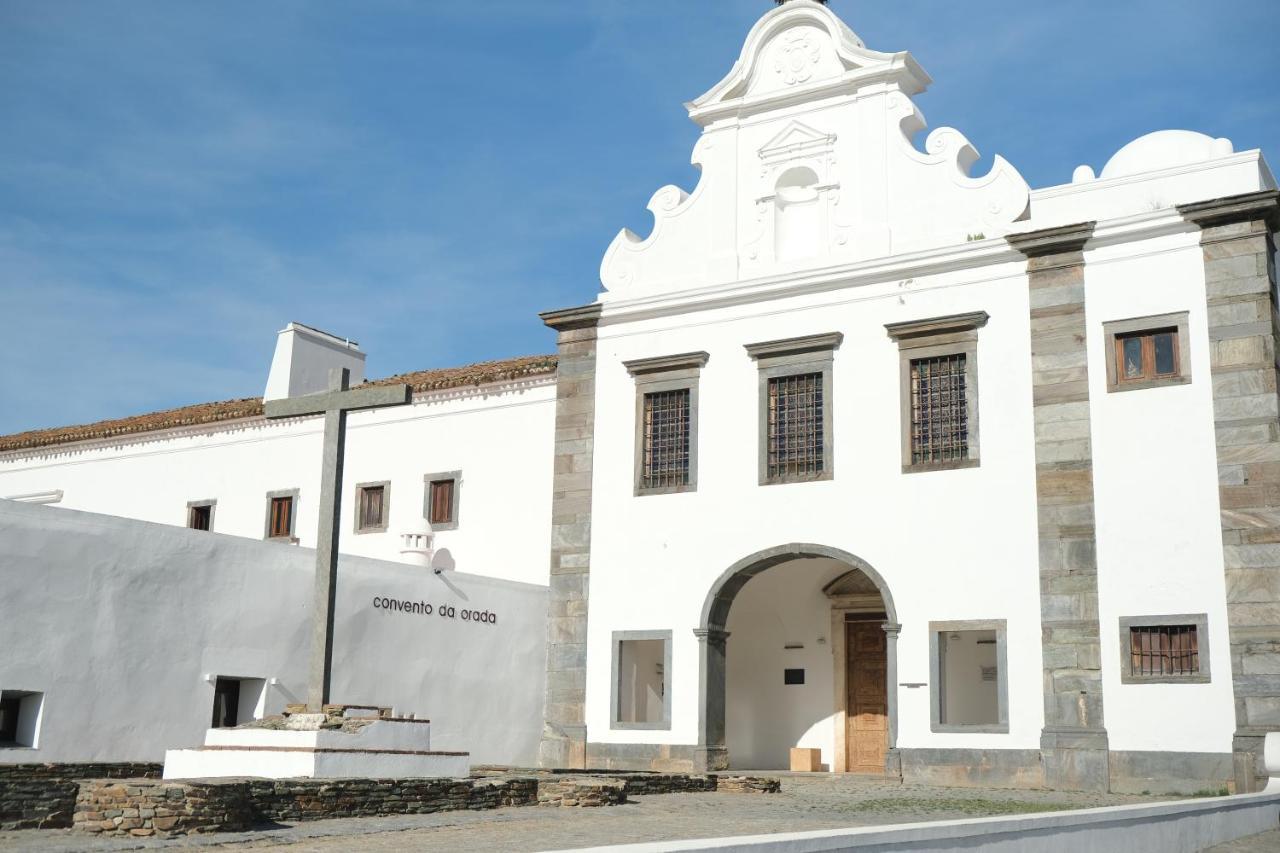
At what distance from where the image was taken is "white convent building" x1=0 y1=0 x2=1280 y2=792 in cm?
1563

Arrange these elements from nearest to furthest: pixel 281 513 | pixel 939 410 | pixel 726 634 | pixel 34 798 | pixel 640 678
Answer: pixel 34 798 → pixel 939 410 → pixel 726 634 → pixel 640 678 → pixel 281 513

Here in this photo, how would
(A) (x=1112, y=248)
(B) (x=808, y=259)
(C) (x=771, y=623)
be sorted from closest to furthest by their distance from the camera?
(A) (x=1112, y=248) < (B) (x=808, y=259) < (C) (x=771, y=623)

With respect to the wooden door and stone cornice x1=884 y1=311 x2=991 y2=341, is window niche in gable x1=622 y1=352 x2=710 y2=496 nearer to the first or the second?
stone cornice x1=884 y1=311 x2=991 y2=341

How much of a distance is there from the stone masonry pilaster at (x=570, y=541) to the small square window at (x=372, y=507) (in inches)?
151

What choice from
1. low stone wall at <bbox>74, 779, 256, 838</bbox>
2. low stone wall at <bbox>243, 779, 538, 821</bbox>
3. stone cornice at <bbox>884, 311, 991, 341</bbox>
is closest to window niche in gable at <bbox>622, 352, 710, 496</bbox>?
stone cornice at <bbox>884, 311, 991, 341</bbox>

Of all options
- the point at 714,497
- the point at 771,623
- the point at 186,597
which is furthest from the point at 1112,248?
the point at 186,597

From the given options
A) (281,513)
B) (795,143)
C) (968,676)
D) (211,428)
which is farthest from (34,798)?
(211,428)

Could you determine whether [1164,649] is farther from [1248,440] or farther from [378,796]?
[378,796]

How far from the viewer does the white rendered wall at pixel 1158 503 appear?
15.4 meters

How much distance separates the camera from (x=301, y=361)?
25812 mm

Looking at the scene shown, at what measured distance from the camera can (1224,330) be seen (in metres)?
15.9

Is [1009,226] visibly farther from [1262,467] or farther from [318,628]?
[318,628]

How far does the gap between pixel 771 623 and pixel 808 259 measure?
5.58m

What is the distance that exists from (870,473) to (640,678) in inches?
215
